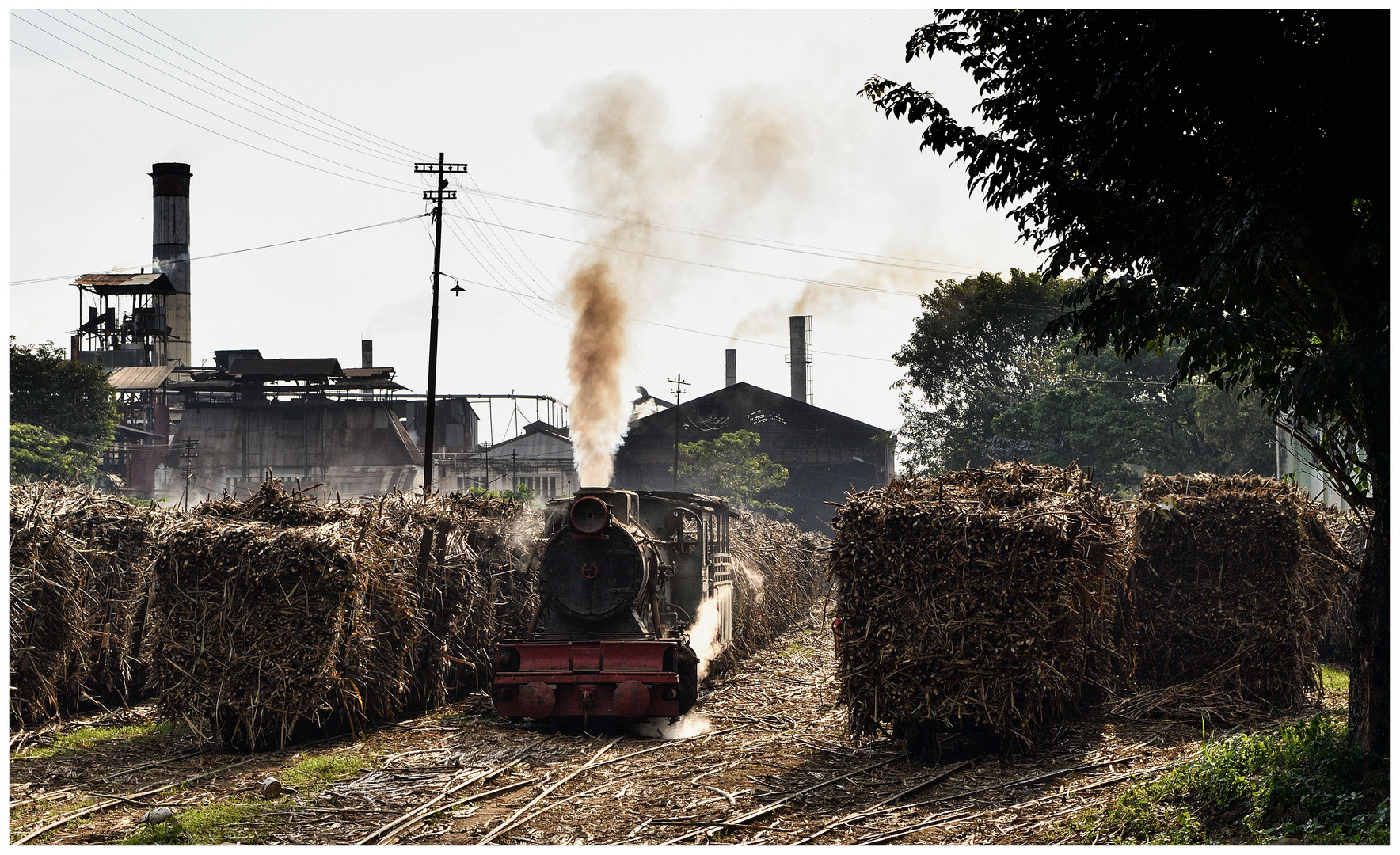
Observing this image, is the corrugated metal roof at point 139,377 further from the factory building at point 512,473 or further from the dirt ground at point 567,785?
the dirt ground at point 567,785

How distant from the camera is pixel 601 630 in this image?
42.1 ft

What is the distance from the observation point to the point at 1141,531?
13078 mm

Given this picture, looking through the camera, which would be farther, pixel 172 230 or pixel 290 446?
pixel 172 230

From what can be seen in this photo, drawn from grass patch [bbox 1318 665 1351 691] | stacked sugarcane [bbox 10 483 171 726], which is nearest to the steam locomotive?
stacked sugarcane [bbox 10 483 171 726]

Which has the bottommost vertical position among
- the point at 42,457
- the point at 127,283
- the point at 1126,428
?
A: the point at 42,457

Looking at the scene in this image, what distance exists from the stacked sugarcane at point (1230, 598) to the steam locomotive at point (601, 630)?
558 centimetres

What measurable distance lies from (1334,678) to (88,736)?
51.5 ft

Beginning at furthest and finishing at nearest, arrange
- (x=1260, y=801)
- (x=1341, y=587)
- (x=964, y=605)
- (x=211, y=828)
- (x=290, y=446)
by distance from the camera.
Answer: (x=290, y=446), (x=1341, y=587), (x=964, y=605), (x=211, y=828), (x=1260, y=801)

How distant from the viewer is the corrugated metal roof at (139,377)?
52906mm

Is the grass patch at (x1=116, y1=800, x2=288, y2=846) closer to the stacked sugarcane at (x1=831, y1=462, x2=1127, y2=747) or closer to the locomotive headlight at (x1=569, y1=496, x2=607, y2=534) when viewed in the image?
the locomotive headlight at (x1=569, y1=496, x2=607, y2=534)

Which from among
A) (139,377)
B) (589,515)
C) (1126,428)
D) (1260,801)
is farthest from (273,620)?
(139,377)

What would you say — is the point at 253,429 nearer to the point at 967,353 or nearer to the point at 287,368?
the point at 287,368

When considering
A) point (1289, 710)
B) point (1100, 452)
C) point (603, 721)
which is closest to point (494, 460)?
point (1100, 452)

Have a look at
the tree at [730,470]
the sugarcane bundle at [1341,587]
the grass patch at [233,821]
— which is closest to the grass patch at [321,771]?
the grass patch at [233,821]
